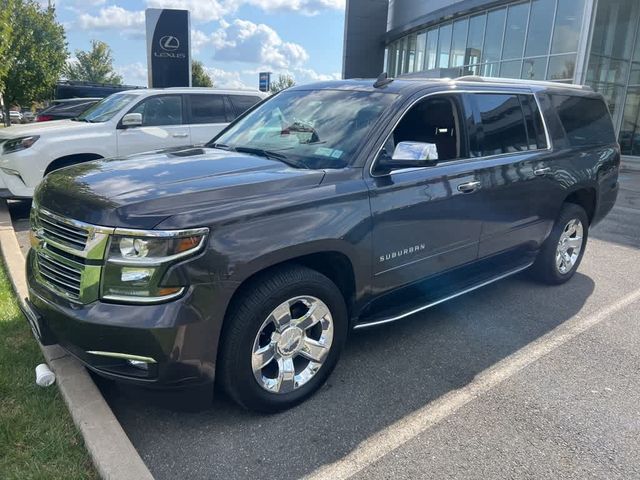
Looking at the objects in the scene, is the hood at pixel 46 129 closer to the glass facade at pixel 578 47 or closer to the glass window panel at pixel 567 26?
the glass facade at pixel 578 47

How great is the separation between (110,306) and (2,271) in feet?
10.0

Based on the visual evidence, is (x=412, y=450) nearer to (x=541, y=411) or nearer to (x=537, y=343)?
(x=541, y=411)

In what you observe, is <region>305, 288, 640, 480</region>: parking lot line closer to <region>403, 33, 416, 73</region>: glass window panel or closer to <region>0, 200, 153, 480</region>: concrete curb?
<region>0, 200, 153, 480</region>: concrete curb

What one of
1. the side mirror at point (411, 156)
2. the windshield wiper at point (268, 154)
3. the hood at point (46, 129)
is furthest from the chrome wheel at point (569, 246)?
the hood at point (46, 129)

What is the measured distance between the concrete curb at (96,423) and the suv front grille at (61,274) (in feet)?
2.00

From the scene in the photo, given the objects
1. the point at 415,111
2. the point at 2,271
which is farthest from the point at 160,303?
the point at 2,271

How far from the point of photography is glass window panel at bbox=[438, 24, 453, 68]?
2327cm

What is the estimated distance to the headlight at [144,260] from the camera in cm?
253

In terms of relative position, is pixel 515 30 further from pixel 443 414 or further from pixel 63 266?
pixel 63 266

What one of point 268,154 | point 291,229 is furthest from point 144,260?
point 268,154

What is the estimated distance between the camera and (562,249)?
5332 mm

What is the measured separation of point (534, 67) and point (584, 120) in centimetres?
1407

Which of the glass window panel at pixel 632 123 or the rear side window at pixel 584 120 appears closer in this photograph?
the rear side window at pixel 584 120

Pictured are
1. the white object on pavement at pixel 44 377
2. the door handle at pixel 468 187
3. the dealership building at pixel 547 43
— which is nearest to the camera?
the white object on pavement at pixel 44 377
